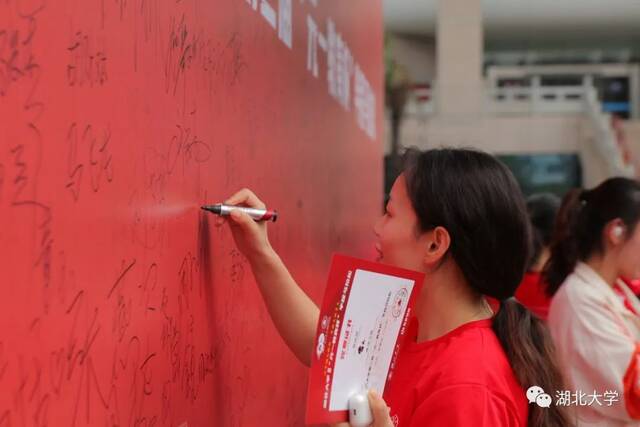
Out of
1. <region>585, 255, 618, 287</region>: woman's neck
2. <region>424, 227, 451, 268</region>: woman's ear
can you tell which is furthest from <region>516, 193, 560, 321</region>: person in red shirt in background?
<region>424, 227, 451, 268</region>: woman's ear

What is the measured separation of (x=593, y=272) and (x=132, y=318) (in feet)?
5.35

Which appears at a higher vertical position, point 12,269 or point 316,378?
point 12,269

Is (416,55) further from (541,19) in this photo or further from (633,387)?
(633,387)

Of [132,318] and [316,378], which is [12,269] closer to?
[132,318]

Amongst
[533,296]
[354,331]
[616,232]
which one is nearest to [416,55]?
[533,296]

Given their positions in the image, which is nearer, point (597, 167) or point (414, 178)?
point (414, 178)

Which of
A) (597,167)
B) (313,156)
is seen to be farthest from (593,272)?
(597,167)

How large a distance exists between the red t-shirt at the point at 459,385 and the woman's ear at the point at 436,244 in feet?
0.41

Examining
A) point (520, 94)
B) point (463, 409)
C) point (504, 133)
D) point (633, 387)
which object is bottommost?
point (633, 387)

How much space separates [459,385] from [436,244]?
26 centimetres

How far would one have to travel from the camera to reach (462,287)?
148cm

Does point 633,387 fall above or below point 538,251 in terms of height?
below

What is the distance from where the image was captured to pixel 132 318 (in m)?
1.11

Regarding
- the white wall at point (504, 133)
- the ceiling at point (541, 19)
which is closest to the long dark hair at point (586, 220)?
the white wall at point (504, 133)
